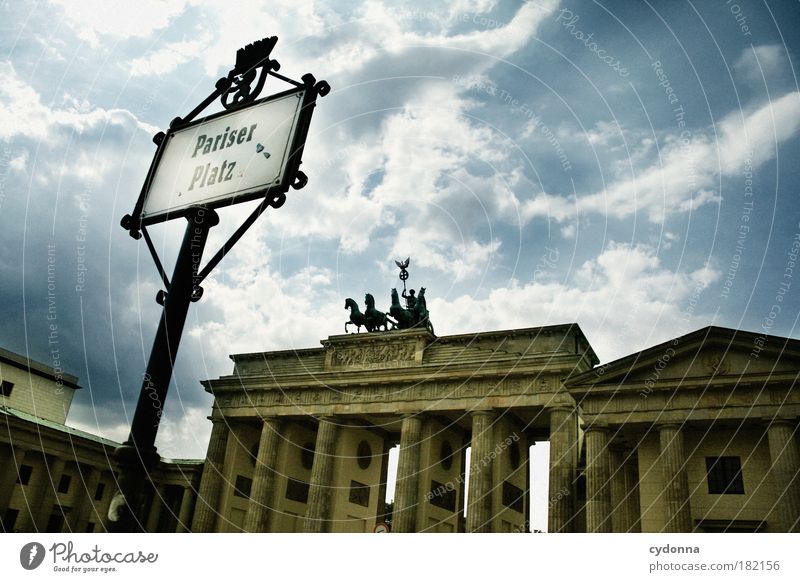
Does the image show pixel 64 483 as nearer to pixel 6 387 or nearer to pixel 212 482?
pixel 6 387

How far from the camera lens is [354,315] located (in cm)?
4238

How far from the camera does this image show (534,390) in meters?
34.8

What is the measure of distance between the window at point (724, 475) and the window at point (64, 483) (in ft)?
127

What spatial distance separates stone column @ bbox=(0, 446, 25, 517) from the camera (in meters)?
36.5

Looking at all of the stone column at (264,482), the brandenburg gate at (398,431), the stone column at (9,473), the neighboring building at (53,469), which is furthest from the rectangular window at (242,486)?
the stone column at (9,473)

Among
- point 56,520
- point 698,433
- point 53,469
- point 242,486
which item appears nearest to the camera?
point 698,433

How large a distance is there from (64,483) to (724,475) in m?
39.6

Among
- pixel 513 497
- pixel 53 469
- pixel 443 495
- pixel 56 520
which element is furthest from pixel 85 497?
pixel 513 497

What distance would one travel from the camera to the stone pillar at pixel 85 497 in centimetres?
4231

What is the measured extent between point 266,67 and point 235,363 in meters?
43.1
